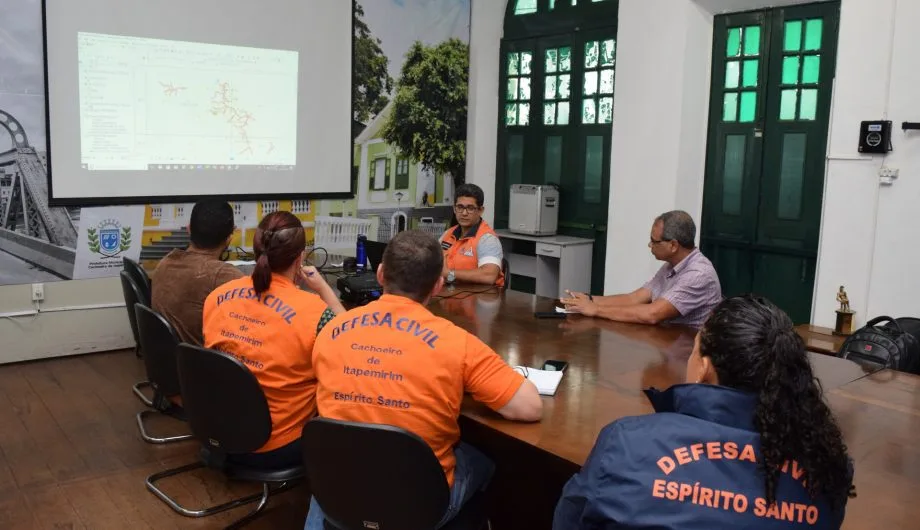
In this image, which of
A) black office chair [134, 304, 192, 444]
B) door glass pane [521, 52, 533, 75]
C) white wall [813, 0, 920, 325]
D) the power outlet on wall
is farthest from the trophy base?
the power outlet on wall

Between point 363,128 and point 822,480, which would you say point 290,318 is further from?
point 363,128

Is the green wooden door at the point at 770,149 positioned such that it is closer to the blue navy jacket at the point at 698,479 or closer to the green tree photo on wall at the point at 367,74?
the green tree photo on wall at the point at 367,74

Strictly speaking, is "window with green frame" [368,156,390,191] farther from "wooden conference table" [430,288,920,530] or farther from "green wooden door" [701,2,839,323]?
"wooden conference table" [430,288,920,530]

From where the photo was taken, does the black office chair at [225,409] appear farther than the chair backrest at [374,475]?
Yes

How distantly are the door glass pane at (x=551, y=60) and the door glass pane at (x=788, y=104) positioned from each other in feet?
6.53

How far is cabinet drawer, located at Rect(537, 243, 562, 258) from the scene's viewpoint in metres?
A: 5.93

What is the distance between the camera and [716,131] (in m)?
5.27

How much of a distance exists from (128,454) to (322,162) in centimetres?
292

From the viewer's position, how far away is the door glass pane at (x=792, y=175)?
4.79 metres

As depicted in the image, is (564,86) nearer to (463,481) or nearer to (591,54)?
(591,54)

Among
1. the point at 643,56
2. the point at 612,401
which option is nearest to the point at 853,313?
the point at 643,56

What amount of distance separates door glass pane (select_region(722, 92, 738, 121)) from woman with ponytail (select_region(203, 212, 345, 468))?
369cm

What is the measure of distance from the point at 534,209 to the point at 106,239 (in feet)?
10.4

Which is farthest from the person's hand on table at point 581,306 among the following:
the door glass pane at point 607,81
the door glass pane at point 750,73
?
the door glass pane at point 607,81
